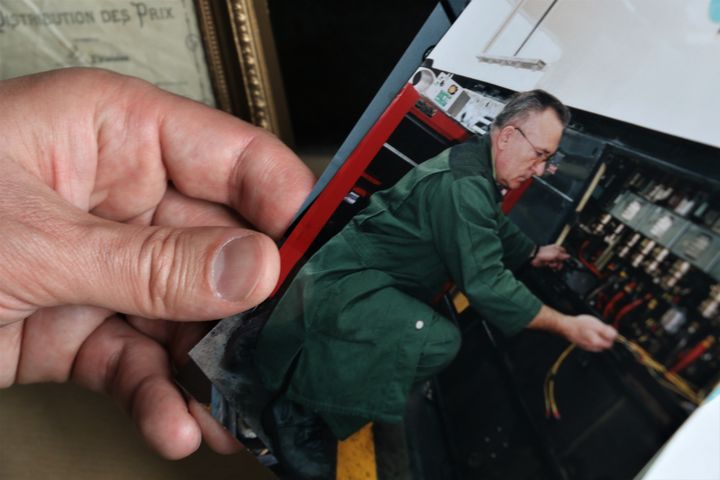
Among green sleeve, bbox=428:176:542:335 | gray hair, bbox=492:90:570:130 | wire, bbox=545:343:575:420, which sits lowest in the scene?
wire, bbox=545:343:575:420

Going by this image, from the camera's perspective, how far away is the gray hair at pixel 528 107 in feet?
1.28

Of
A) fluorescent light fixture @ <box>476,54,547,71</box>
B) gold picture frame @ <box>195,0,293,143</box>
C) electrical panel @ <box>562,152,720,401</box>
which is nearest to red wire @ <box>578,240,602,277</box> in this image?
electrical panel @ <box>562,152,720,401</box>

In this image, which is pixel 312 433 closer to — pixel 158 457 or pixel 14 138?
pixel 158 457

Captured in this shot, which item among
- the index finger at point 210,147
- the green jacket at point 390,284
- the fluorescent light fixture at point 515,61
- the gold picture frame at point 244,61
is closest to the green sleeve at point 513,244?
the green jacket at point 390,284

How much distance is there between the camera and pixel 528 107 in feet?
1.33

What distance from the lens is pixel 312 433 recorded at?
459mm

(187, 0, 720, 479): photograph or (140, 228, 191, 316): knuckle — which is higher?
(187, 0, 720, 479): photograph

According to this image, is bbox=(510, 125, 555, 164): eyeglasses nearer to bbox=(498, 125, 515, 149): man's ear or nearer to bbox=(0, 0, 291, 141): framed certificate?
bbox=(498, 125, 515, 149): man's ear

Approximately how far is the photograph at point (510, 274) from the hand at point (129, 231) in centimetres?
6

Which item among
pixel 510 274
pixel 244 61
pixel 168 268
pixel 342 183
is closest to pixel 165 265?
pixel 168 268

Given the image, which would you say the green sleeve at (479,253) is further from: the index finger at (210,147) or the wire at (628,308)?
the index finger at (210,147)

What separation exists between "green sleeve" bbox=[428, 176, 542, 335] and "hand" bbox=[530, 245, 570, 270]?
0.07ft

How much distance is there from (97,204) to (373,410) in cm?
40

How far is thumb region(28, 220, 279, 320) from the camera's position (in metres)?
0.43
